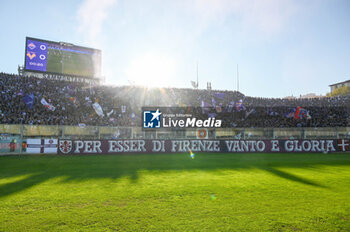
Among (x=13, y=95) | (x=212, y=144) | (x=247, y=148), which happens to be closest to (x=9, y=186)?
(x=212, y=144)

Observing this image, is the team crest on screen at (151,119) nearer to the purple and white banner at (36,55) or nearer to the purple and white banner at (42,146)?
the purple and white banner at (42,146)

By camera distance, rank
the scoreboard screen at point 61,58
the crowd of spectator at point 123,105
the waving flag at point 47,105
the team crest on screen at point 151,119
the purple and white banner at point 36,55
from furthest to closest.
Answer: the scoreboard screen at point 61,58
the purple and white banner at point 36,55
the waving flag at point 47,105
the team crest on screen at point 151,119
the crowd of spectator at point 123,105

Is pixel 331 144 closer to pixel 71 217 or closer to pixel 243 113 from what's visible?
pixel 243 113

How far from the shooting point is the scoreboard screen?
2748cm

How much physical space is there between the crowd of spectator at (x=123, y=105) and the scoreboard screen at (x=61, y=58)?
1.64 metres

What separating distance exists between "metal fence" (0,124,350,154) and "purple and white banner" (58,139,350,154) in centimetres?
78

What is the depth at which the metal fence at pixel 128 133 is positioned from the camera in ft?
52.3

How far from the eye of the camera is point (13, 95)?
23812 millimetres

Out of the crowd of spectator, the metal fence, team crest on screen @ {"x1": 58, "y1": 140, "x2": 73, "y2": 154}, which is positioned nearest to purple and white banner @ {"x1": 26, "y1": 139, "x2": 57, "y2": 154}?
the metal fence

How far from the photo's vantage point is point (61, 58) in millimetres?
29344

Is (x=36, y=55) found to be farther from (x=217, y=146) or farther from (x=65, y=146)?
(x=217, y=146)

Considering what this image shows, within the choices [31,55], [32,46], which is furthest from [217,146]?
[32,46]

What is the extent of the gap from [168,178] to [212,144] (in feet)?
36.4

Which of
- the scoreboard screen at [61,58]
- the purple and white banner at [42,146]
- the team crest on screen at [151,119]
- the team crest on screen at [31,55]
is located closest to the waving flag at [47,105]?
the scoreboard screen at [61,58]
